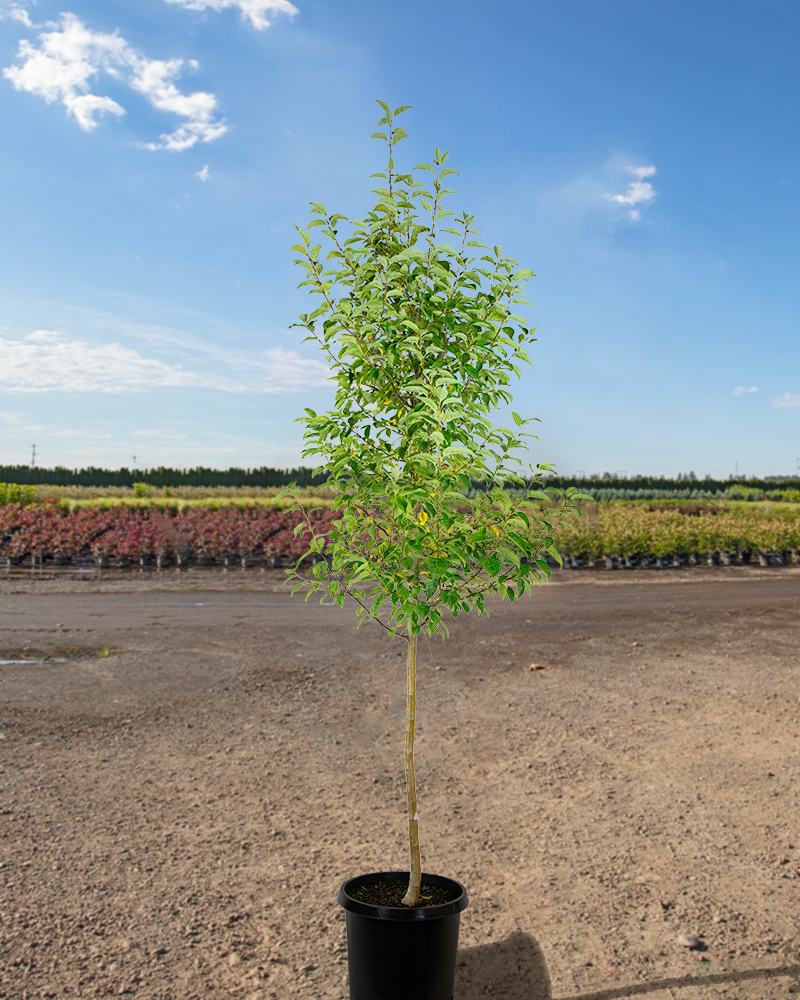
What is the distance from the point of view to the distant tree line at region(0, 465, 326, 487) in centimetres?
4284

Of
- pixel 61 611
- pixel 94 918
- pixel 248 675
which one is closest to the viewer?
pixel 94 918

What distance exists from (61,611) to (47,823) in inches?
304

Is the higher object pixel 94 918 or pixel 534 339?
pixel 534 339

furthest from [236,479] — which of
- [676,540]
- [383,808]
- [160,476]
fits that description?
[383,808]

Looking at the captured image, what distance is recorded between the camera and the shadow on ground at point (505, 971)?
9.82ft


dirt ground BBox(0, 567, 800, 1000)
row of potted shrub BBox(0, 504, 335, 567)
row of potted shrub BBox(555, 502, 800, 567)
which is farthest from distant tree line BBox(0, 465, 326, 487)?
dirt ground BBox(0, 567, 800, 1000)

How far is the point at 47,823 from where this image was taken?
4379 mm

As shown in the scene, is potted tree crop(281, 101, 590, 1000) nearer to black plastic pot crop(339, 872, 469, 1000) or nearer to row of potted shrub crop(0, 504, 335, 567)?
black plastic pot crop(339, 872, 469, 1000)

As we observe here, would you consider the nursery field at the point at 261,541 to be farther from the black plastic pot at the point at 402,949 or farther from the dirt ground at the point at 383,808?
the black plastic pot at the point at 402,949

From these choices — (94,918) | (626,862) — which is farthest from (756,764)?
(94,918)

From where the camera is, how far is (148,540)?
17344mm

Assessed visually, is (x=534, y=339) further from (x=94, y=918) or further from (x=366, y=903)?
(x=94, y=918)

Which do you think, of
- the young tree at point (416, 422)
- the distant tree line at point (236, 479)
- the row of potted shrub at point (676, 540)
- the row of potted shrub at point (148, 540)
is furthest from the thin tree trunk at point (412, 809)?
the distant tree line at point (236, 479)

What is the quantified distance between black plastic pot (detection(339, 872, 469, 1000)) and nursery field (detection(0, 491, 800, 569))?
520 inches
